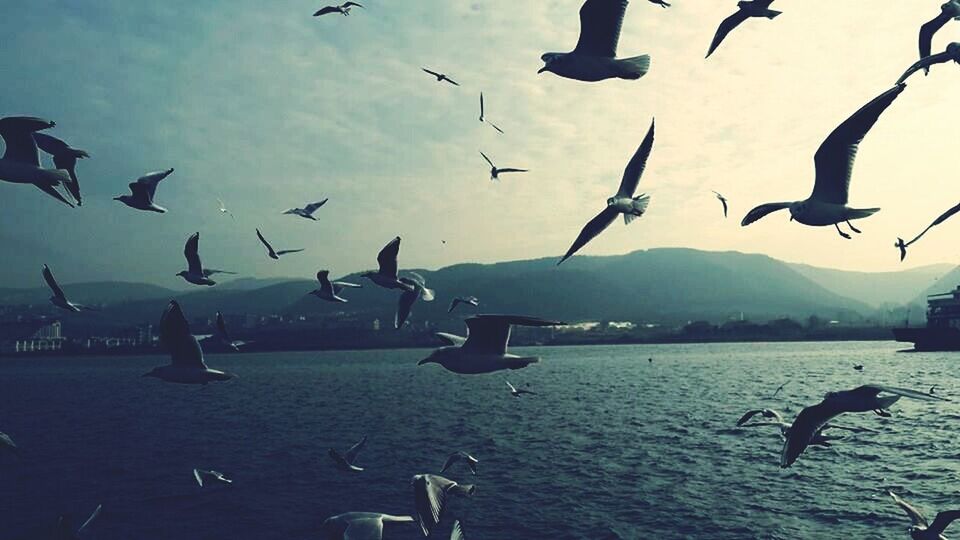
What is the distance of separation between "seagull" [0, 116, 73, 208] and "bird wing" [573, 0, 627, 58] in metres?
6.79

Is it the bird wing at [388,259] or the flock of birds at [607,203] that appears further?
the bird wing at [388,259]

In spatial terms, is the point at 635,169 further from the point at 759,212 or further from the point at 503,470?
the point at 503,470

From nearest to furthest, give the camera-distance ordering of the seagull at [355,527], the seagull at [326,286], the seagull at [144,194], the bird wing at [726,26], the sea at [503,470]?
the bird wing at [726,26]
the seagull at [355,527]
the seagull at [144,194]
the seagull at [326,286]
the sea at [503,470]

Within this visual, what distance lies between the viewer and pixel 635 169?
37.3ft

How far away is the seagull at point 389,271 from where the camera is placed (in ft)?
41.5

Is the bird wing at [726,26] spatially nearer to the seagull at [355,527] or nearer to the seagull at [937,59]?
the seagull at [937,59]

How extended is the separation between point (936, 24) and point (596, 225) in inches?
229

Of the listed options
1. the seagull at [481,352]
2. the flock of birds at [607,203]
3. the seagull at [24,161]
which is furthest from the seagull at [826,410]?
the seagull at [24,161]

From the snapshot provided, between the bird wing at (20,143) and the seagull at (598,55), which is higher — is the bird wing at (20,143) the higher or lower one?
the lower one

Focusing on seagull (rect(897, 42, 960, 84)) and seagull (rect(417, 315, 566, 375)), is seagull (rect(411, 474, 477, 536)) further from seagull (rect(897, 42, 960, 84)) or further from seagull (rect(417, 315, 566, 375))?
seagull (rect(897, 42, 960, 84))

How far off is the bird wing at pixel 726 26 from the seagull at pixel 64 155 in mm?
8994

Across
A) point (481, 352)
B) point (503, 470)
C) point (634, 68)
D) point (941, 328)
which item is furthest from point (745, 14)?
point (941, 328)

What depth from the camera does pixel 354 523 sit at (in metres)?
12.1

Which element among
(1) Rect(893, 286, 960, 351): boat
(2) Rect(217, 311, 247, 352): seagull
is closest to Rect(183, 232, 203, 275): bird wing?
(2) Rect(217, 311, 247, 352): seagull
